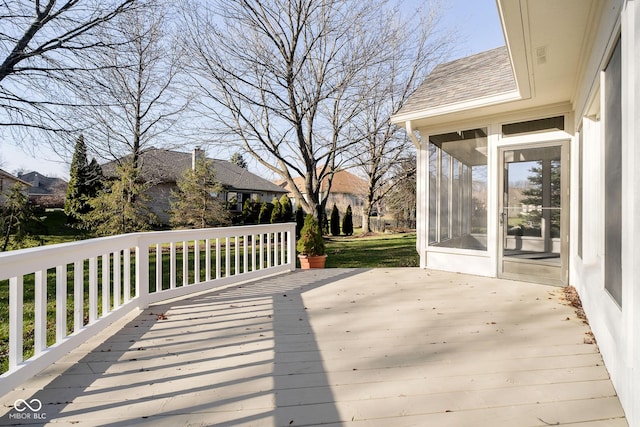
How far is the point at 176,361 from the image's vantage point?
7.84 ft

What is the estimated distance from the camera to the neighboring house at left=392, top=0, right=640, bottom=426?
5.78ft

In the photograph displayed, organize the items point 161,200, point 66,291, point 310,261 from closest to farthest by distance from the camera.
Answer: point 66,291 → point 310,261 → point 161,200

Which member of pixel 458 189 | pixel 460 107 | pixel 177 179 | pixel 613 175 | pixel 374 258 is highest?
pixel 460 107

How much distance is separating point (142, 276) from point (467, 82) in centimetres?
529

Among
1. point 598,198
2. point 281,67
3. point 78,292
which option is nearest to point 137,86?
A: point 281,67

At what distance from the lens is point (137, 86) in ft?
36.3

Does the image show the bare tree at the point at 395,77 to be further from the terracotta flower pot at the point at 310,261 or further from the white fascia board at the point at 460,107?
the terracotta flower pot at the point at 310,261

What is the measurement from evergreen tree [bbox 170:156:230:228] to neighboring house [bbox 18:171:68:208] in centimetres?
1537

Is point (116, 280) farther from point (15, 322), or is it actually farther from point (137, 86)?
point (137, 86)

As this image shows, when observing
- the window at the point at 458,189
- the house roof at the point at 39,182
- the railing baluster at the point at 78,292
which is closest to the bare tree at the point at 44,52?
the railing baluster at the point at 78,292

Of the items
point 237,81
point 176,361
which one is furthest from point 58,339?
point 237,81

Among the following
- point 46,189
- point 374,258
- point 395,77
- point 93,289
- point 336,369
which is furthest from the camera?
point 46,189

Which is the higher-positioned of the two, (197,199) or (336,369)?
(197,199)

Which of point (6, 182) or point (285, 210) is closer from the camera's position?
point (6, 182)
